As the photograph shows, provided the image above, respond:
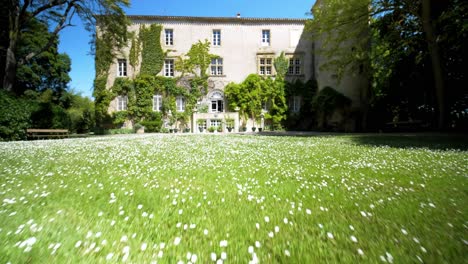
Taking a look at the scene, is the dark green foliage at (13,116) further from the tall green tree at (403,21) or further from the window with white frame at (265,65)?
the window with white frame at (265,65)

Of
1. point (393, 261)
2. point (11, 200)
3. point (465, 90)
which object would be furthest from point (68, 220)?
point (465, 90)

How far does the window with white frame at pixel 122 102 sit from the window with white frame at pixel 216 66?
34.7 feet

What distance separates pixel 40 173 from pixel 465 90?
22606 millimetres

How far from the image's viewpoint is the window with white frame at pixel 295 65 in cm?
2473

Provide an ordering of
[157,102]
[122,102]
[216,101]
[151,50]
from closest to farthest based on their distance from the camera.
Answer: [122,102] < [157,102] < [151,50] < [216,101]

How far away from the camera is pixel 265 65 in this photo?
971 inches

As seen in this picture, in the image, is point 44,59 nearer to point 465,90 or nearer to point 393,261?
point 393,261

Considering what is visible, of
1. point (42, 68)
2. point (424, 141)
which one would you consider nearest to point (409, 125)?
point (424, 141)

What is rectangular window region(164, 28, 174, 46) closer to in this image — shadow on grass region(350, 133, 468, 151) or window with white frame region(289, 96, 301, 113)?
window with white frame region(289, 96, 301, 113)

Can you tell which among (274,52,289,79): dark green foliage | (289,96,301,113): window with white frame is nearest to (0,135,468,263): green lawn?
(289,96,301,113): window with white frame

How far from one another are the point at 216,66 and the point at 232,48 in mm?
2989

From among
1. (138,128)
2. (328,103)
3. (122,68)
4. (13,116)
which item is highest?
(122,68)

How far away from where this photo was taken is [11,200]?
232cm

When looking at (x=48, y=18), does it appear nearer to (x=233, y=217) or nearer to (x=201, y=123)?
(x=201, y=123)
